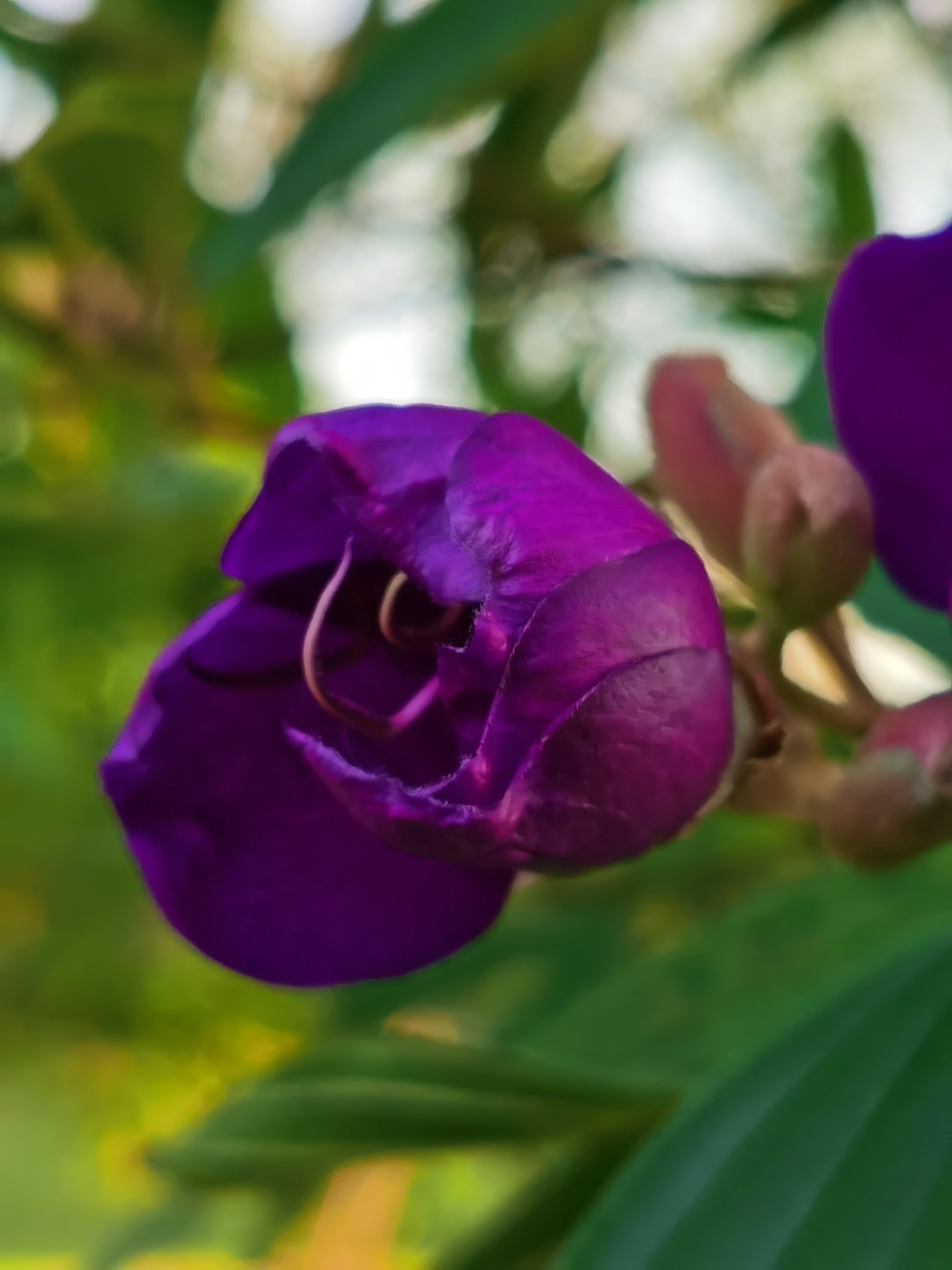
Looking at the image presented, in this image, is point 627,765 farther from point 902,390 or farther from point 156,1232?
point 156,1232

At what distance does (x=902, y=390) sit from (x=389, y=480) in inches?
5.2

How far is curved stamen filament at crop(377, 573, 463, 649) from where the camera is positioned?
304mm

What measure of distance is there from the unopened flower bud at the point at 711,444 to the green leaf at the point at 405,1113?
229mm

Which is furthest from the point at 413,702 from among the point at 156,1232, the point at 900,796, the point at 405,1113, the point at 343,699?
the point at 156,1232

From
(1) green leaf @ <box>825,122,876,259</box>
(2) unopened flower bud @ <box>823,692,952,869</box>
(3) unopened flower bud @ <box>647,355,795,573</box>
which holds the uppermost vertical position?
(1) green leaf @ <box>825,122,876,259</box>

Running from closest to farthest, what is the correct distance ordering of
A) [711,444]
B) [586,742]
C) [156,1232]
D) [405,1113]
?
[586,742]
[711,444]
[405,1113]
[156,1232]

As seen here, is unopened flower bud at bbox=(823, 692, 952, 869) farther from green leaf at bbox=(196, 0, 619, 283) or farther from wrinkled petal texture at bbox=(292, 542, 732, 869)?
green leaf at bbox=(196, 0, 619, 283)

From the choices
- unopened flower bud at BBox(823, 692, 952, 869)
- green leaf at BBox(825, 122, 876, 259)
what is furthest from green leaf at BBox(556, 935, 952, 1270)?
green leaf at BBox(825, 122, 876, 259)

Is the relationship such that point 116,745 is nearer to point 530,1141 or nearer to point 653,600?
point 653,600

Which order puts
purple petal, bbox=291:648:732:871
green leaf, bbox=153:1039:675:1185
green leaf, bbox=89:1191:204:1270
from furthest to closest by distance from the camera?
green leaf, bbox=89:1191:204:1270 → green leaf, bbox=153:1039:675:1185 → purple petal, bbox=291:648:732:871

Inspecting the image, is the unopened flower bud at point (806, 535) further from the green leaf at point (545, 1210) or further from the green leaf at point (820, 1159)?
the green leaf at point (545, 1210)

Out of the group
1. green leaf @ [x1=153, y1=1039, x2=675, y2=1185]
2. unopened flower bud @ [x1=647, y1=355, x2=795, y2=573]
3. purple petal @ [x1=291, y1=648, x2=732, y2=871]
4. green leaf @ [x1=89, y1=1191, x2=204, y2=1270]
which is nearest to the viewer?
purple petal @ [x1=291, y1=648, x2=732, y2=871]

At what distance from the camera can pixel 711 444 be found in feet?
1.23

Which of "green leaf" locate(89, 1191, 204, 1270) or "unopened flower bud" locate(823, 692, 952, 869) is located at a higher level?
"unopened flower bud" locate(823, 692, 952, 869)
